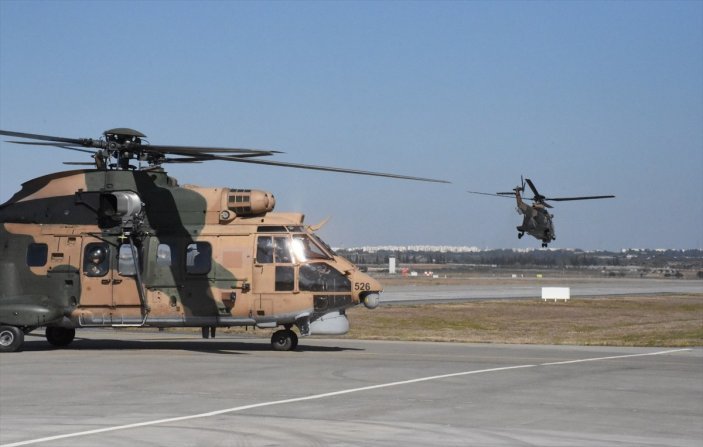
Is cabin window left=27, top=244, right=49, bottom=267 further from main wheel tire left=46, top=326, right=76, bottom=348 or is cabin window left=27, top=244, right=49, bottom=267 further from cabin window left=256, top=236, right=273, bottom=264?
cabin window left=256, top=236, right=273, bottom=264

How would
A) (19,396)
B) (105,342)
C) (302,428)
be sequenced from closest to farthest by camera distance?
(302,428)
(19,396)
(105,342)

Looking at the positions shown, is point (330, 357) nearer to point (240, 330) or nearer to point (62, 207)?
point (62, 207)

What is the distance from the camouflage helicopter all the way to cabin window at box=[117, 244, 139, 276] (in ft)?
0.08

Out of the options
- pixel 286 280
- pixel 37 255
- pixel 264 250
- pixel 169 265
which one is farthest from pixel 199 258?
pixel 37 255

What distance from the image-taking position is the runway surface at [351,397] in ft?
38.9

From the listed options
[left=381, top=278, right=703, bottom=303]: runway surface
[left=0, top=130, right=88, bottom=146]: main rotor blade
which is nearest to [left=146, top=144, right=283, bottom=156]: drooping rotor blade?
[left=0, top=130, right=88, bottom=146]: main rotor blade

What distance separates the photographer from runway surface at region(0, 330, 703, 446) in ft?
38.9

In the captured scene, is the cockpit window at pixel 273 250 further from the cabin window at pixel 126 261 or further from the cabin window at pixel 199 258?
the cabin window at pixel 126 261

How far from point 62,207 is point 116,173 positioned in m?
2.03

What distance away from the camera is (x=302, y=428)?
1234 centimetres

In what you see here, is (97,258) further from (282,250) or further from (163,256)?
(282,250)

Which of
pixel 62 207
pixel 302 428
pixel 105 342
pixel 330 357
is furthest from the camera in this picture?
pixel 105 342

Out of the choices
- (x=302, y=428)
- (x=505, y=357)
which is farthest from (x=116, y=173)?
(x=302, y=428)

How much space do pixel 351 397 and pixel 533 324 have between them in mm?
23993
